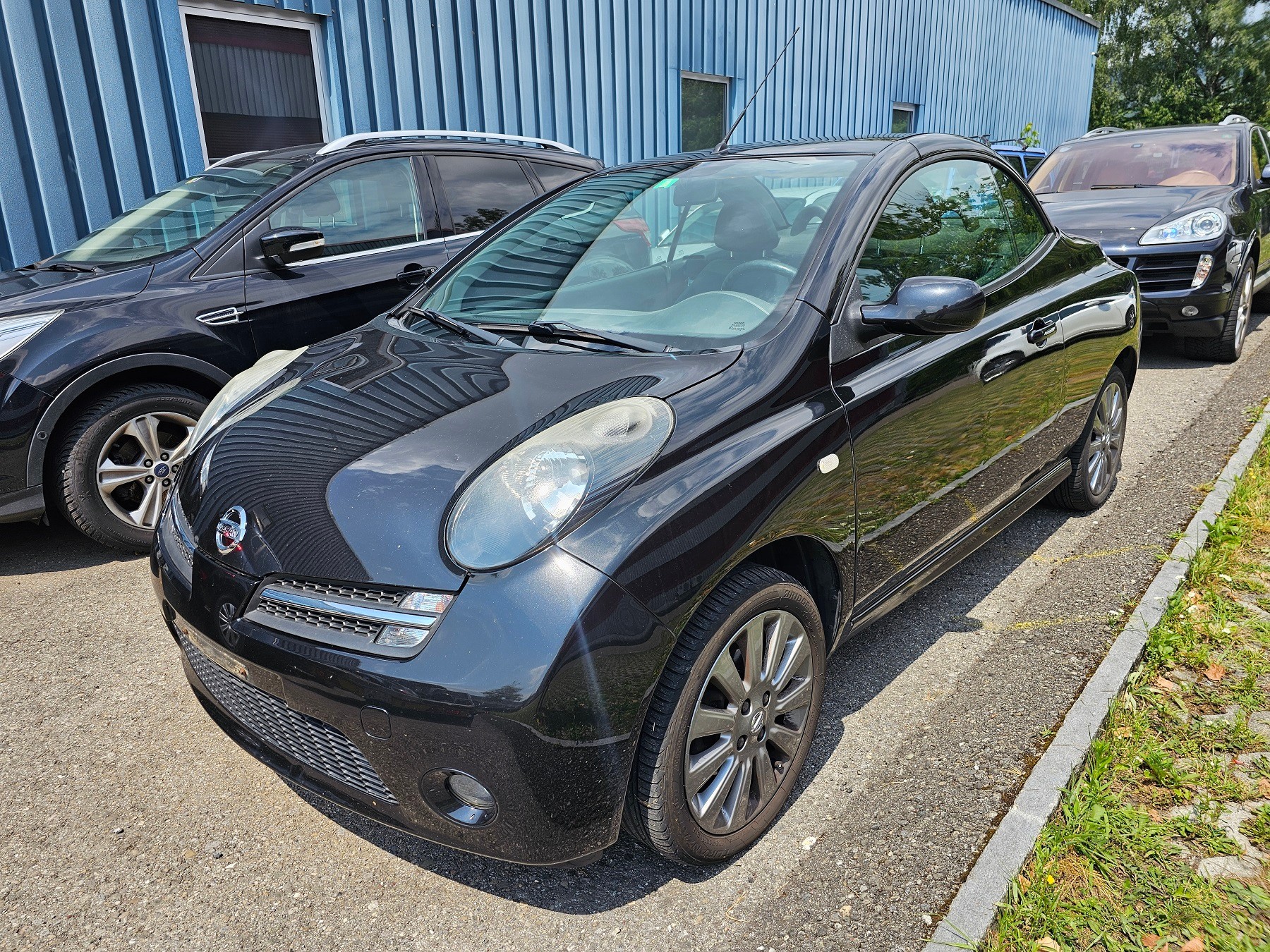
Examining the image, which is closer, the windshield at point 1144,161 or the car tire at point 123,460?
the car tire at point 123,460

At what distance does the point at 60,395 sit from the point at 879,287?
130 inches

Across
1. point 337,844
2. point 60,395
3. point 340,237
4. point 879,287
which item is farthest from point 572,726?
point 340,237

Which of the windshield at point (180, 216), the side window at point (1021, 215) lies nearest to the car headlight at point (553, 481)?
the side window at point (1021, 215)

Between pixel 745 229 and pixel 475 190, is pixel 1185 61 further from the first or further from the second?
pixel 745 229

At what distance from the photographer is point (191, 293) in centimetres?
423

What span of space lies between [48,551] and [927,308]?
4060mm

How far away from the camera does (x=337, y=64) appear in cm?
713

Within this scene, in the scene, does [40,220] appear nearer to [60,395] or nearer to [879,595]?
[60,395]

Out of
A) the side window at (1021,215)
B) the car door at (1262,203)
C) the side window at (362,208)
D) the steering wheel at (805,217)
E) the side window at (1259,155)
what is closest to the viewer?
the steering wheel at (805,217)

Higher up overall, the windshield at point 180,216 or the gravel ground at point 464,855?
the windshield at point 180,216

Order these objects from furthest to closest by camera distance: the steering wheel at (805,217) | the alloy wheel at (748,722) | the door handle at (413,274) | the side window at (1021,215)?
the door handle at (413,274) → the side window at (1021,215) → the steering wheel at (805,217) → the alloy wheel at (748,722)

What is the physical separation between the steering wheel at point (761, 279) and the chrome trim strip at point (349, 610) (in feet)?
4.34

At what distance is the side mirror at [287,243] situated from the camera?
4348 mm

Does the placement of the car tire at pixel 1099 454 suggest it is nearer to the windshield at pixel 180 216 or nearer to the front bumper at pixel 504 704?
the front bumper at pixel 504 704
